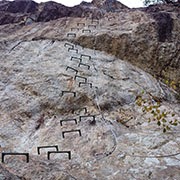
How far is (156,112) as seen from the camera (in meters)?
5.33

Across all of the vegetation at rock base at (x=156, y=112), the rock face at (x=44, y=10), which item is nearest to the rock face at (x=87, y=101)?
the vegetation at rock base at (x=156, y=112)

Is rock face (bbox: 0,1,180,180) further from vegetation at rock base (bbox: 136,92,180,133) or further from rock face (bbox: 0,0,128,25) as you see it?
rock face (bbox: 0,0,128,25)

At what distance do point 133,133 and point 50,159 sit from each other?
1.55m

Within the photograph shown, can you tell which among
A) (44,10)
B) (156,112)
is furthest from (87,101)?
(44,10)

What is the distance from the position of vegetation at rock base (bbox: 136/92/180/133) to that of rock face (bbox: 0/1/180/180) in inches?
1.2

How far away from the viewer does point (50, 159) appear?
381 cm

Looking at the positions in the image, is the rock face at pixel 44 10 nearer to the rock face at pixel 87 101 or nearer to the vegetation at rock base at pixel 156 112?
the rock face at pixel 87 101

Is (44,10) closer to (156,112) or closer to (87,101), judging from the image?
(87,101)

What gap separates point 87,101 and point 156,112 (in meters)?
1.41

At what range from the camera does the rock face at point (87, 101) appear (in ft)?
11.8

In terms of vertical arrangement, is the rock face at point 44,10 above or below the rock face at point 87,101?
above

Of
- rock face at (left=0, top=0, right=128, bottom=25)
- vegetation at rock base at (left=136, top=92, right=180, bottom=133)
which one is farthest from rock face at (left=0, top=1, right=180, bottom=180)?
rock face at (left=0, top=0, right=128, bottom=25)

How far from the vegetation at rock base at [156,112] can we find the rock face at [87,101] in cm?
3

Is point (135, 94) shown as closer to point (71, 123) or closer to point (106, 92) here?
point (106, 92)
